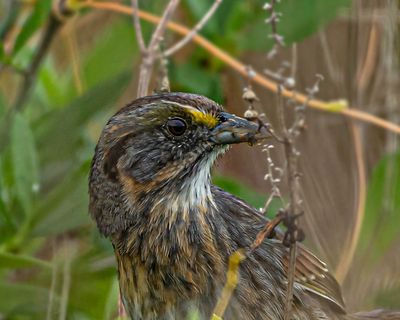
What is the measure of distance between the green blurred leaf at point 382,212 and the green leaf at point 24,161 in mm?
1099

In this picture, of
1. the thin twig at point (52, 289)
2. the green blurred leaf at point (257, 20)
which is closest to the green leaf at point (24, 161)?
the thin twig at point (52, 289)

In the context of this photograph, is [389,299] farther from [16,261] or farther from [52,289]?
[16,261]

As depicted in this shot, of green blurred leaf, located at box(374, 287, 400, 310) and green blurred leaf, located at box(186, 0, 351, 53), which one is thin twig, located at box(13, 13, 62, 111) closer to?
green blurred leaf, located at box(186, 0, 351, 53)

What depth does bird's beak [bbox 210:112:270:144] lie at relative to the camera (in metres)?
3.15

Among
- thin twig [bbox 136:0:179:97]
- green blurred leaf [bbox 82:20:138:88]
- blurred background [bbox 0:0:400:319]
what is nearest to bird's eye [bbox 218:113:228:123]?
blurred background [bbox 0:0:400:319]

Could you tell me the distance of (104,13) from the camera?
5668 millimetres

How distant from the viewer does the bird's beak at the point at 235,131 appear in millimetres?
3155

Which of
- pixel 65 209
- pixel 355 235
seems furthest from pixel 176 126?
pixel 355 235

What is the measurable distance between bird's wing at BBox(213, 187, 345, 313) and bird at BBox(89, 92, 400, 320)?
1 centimetres

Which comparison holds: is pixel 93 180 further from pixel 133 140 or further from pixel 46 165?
pixel 46 165

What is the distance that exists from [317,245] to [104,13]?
174 centimetres

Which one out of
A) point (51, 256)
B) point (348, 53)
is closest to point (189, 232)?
point (51, 256)

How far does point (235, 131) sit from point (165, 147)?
235 mm

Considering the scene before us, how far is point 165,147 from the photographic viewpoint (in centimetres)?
336
